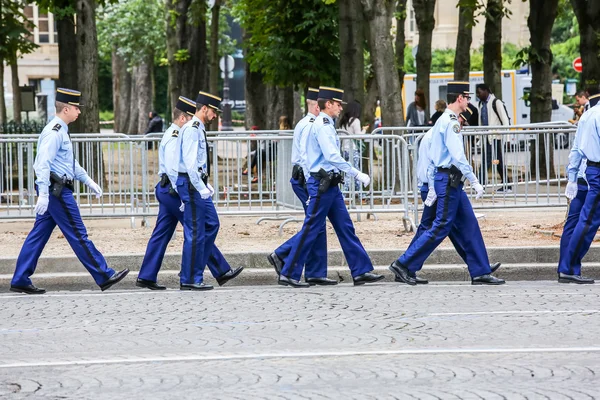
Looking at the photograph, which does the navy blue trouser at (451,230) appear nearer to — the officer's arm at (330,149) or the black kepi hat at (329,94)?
the officer's arm at (330,149)

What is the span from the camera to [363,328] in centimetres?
932

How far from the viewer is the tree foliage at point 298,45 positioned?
27.9 meters

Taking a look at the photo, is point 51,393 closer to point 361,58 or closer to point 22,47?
point 361,58

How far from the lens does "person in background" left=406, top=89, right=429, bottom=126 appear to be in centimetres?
2320

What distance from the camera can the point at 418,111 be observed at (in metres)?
23.5

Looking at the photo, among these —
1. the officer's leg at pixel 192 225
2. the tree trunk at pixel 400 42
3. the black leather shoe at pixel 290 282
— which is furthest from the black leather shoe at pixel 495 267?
the tree trunk at pixel 400 42

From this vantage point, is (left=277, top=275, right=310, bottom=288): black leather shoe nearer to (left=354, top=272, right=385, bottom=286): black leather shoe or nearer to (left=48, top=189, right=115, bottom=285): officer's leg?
(left=354, top=272, right=385, bottom=286): black leather shoe

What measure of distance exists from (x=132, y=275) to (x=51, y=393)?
593cm

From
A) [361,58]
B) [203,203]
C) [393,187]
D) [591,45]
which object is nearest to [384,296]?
[203,203]

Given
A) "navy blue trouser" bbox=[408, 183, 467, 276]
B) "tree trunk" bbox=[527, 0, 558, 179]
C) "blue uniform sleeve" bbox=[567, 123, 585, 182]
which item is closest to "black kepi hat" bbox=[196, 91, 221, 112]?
"navy blue trouser" bbox=[408, 183, 467, 276]

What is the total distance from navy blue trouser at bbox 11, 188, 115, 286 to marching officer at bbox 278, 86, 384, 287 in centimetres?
169

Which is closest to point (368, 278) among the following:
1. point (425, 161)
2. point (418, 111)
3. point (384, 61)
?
point (425, 161)

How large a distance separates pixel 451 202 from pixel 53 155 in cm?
348

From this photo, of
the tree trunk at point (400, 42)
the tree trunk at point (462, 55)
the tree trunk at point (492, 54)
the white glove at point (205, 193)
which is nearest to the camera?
the white glove at point (205, 193)
